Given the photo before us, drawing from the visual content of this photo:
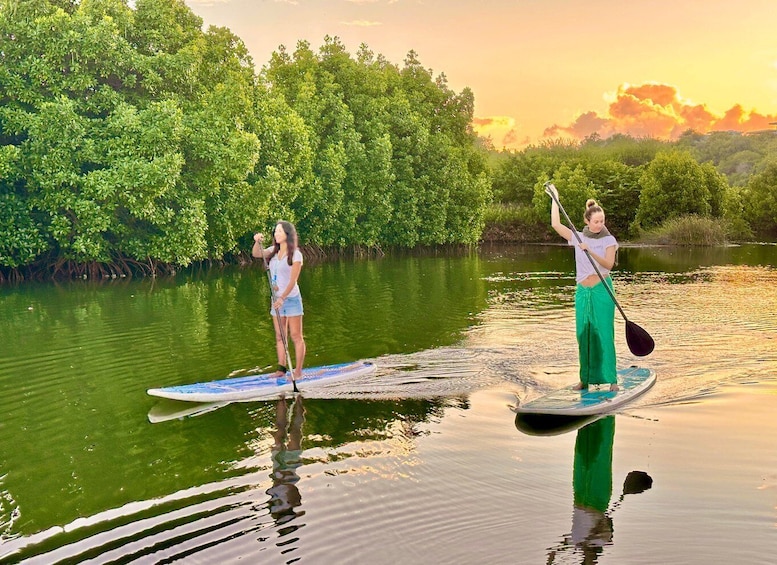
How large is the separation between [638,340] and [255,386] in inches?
229

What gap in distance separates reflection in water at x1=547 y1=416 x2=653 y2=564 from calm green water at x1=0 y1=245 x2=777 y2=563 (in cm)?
4

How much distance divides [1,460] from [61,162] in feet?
90.7

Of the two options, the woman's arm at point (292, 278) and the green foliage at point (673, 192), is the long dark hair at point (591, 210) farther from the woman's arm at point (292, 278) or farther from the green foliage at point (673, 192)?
the green foliage at point (673, 192)

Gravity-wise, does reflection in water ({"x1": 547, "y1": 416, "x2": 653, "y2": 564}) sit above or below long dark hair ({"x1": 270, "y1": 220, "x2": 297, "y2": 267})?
below

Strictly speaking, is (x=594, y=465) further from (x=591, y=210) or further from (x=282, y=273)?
(x=282, y=273)

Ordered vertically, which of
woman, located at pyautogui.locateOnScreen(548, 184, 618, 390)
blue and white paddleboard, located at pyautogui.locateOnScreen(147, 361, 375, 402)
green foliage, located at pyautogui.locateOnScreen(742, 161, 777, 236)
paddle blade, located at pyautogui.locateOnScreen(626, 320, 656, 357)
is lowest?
blue and white paddleboard, located at pyautogui.locateOnScreen(147, 361, 375, 402)

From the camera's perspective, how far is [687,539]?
641 centimetres

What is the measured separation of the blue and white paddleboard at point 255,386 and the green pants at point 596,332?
3719 millimetres

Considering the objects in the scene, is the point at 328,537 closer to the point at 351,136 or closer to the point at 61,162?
the point at 61,162

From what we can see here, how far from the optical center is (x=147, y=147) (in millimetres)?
34656

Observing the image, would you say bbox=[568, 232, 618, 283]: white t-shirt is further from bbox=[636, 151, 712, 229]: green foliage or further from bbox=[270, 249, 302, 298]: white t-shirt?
bbox=[636, 151, 712, 229]: green foliage

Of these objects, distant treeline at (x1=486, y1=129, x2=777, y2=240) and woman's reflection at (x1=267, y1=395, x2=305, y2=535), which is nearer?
woman's reflection at (x1=267, y1=395, x2=305, y2=535)

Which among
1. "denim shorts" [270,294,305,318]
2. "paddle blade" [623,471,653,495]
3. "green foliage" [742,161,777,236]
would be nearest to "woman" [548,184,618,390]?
"paddle blade" [623,471,653,495]

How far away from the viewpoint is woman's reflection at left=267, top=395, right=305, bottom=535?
713 centimetres
